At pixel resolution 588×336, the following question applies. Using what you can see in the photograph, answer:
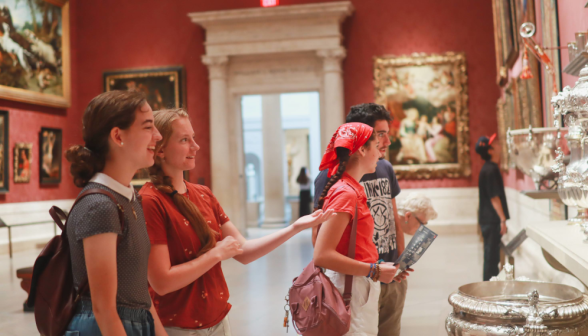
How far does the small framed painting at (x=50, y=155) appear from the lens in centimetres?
1452

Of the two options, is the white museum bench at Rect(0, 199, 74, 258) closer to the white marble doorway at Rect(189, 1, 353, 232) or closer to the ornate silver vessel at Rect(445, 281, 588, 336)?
the white marble doorway at Rect(189, 1, 353, 232)

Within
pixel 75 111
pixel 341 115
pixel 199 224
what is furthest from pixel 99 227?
pixel 75 111

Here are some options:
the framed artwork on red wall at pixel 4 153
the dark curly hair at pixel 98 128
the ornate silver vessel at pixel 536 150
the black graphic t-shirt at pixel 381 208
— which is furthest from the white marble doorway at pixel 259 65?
the dark curly hair at pixel 98 128

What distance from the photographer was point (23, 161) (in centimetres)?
1391

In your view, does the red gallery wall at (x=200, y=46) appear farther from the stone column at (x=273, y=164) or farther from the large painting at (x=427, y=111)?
the stone column at (x=273, y=164)

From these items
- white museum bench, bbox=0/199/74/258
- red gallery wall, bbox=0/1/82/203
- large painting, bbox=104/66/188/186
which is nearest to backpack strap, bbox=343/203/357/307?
red gallery wall, bbox=0/1/82/203

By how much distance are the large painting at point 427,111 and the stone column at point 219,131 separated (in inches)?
164

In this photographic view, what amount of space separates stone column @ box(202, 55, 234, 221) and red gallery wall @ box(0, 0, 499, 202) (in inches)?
21.5

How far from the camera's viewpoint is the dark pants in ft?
24.0

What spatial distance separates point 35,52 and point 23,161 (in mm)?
2857

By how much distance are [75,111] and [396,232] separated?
13981 millimetres

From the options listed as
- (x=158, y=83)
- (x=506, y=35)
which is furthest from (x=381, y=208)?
(x=158, y=83)

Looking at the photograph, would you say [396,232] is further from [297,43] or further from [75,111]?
[75,111]

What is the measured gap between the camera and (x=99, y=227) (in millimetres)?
1910
